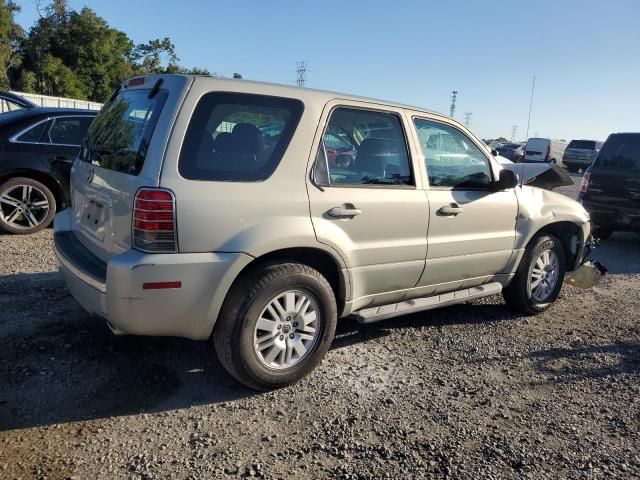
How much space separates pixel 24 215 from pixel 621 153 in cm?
875

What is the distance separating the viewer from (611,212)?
842 cm

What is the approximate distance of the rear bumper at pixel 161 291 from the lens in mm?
2873

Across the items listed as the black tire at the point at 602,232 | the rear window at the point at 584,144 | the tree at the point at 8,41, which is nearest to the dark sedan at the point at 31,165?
the black tire at the point at 602,232

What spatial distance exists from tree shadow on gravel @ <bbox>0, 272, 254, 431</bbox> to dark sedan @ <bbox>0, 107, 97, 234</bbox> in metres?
2.59

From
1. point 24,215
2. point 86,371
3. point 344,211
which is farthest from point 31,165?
point 344,211

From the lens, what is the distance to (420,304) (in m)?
4.11

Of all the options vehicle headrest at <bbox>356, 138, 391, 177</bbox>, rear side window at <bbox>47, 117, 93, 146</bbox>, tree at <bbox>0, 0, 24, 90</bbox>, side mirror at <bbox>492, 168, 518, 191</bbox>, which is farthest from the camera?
tree at <bbox>0, 0, 24, 90</bbox>

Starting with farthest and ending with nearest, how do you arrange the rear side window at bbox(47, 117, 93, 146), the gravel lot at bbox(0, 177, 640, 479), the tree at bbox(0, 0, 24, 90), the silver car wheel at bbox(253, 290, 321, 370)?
the tree at bbox(0, 0, 24, 90) → the rear side window at bbox(47, 117, 93, 146) → the silver car wheel at bbox(253, 290, 321, 370) → the gravel lot at bbox(0, 177, 640, 479)

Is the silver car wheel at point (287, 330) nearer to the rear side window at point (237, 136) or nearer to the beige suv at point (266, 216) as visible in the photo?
the beige suv at point (266, 216)

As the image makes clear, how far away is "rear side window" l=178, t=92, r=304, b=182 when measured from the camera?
3.03 metres

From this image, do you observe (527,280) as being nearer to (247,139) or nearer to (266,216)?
(266,216)

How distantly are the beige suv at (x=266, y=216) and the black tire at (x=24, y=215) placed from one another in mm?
3141

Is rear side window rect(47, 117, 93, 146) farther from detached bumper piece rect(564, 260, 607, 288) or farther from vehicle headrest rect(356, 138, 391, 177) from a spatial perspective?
detached bumper piece rect(564, 260, 607, 288)

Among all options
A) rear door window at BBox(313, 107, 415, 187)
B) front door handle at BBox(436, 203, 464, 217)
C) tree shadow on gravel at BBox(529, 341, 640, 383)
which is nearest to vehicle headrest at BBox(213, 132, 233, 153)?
rear door window at BBox(313, 107, 415, 187)
